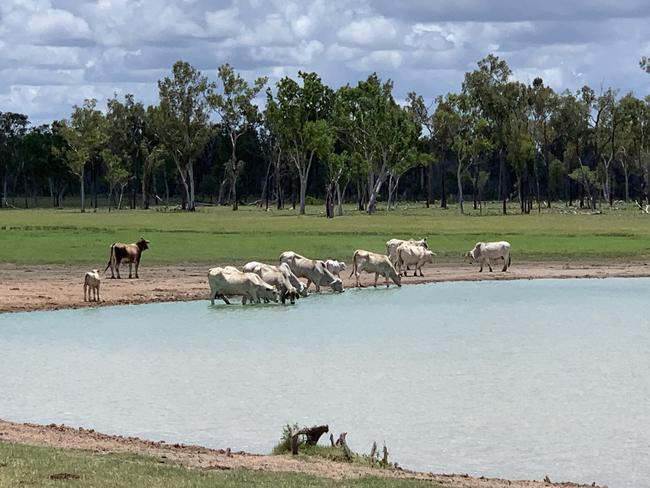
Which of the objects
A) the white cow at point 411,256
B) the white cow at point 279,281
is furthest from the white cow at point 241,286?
the white cow at point 411,256

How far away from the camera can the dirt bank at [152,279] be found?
31516mm

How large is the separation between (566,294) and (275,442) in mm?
21096

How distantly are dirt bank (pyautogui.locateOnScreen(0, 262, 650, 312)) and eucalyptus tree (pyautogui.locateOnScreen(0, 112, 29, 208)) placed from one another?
96763mm

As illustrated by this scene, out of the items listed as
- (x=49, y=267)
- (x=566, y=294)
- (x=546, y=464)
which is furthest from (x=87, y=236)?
(x=546, y=464)

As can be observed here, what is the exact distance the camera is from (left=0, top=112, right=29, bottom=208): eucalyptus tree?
138m

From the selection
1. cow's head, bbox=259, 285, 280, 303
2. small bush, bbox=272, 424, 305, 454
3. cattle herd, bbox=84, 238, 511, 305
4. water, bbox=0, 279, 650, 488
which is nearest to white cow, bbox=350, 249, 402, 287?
cattle herd, bbox=84, 238, 511, 305

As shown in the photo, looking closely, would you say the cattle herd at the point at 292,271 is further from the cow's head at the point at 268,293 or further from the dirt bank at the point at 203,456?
the dirt bank at the point at 203,456

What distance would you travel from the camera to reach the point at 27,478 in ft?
37.9

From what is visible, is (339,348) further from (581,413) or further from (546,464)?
(546,464)

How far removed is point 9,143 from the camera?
146 metres

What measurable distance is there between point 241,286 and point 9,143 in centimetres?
12122

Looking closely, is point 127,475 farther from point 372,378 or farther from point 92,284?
point 92,284

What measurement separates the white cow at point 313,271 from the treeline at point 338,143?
52.1 meters

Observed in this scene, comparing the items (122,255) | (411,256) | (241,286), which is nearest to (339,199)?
(411,256)
